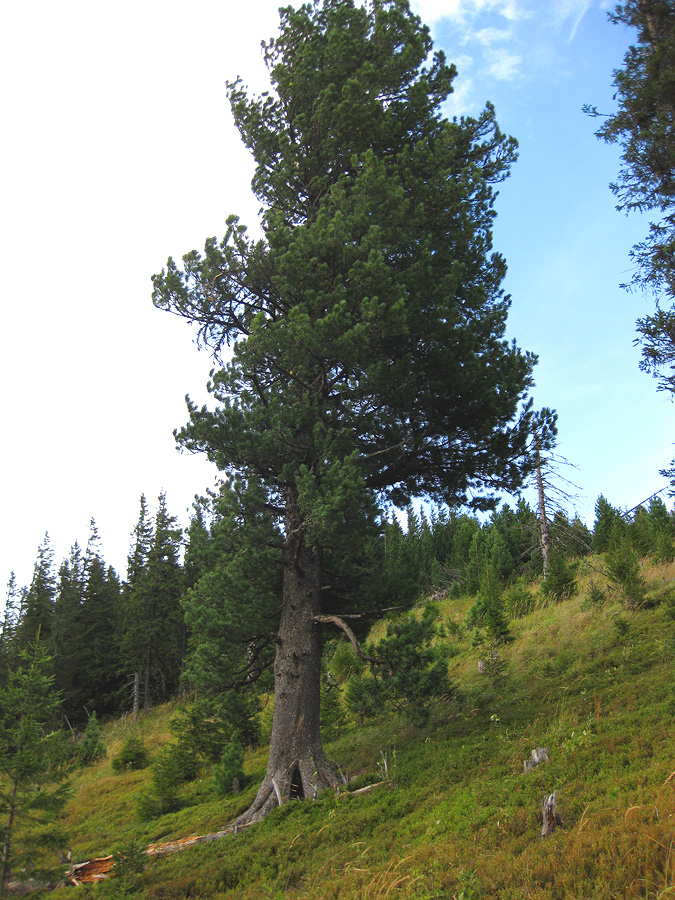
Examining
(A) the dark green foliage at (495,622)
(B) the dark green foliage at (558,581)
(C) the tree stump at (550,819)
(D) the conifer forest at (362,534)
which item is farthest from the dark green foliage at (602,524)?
(C) the tree stump at (550,819)

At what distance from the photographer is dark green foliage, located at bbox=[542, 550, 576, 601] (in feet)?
58.3

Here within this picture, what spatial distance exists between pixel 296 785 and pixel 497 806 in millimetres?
4203

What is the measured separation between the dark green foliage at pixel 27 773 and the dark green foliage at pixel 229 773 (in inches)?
168

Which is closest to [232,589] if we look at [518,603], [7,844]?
[7,844]

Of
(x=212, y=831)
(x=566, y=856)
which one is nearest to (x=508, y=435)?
(x=566, y=856)

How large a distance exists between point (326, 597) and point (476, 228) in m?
7.99

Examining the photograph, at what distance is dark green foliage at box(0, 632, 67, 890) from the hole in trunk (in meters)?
3.43

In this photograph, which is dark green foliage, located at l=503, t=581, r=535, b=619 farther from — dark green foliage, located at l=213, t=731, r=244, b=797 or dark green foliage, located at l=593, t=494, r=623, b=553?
dark green foliage, located at l=593, t=494, r=623, b=553

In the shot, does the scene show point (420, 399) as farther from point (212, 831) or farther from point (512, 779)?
point (212, 831)

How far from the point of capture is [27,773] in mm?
8195

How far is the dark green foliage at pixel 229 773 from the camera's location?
39.7 feet

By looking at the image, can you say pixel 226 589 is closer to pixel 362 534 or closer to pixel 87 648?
pixel 362 534

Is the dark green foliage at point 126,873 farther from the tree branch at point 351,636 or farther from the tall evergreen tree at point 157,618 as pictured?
the tall evergreen tree at point 157,618

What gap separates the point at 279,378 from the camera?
35.1 feet
